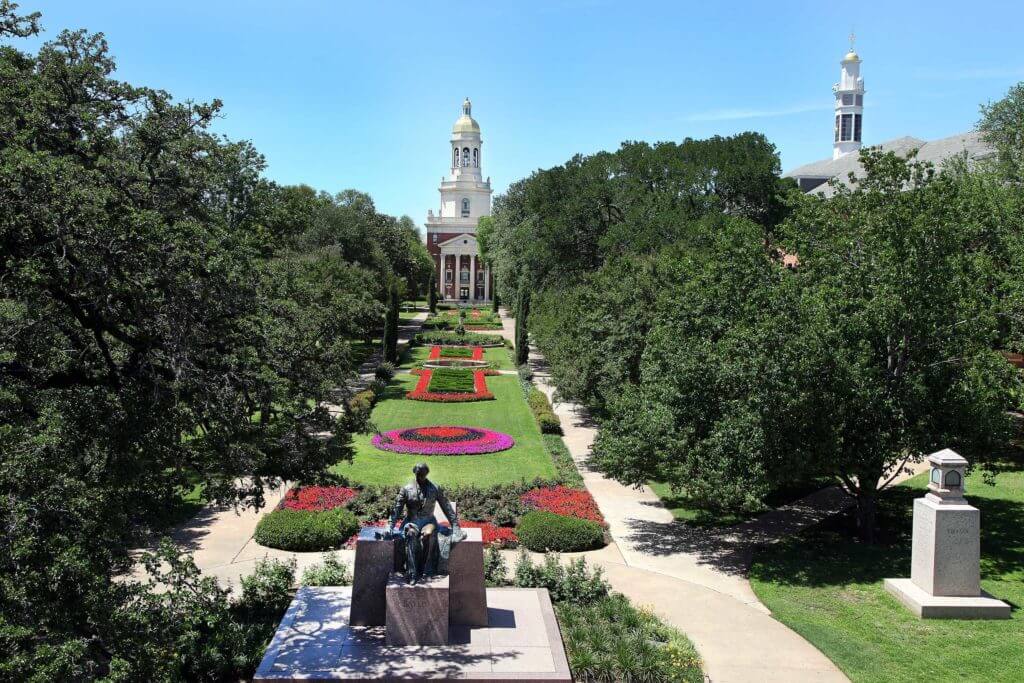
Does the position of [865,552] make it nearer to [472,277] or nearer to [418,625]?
[418,625]

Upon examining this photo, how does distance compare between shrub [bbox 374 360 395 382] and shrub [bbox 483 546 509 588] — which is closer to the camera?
shrub [bbox 483 546 509 588]

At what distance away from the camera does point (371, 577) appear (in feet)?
39.9

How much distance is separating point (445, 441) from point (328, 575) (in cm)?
1382

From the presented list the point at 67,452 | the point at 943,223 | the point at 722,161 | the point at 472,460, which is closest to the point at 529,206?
the point at 722,161

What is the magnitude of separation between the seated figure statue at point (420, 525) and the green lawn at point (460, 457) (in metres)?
3.82

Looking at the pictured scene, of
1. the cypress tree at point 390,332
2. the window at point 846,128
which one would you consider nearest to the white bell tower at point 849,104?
the window at point 846,128

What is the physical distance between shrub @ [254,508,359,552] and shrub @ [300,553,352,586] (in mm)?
1992

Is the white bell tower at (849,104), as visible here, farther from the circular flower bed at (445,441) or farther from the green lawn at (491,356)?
the circular flower bed at (445,441)

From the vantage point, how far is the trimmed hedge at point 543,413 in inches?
1191

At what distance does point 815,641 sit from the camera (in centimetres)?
1272

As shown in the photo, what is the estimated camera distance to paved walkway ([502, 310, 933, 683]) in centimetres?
1205

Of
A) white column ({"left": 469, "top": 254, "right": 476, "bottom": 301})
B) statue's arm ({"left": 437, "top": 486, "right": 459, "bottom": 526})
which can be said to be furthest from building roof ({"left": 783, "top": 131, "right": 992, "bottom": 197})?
white column ({"left": 469, "top": 254, "right": 476, "bottom": 301})

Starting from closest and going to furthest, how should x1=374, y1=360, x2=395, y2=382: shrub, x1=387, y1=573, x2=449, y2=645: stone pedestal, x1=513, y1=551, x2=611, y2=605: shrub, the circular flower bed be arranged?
x1=387, y1=573, x2=449, y2=645: stone pedestal, x1=513, y1=551, x2=611, y2=605: shrub, the circular flower bed, x1=374, y1=360, x2=395, y2=382: shrub

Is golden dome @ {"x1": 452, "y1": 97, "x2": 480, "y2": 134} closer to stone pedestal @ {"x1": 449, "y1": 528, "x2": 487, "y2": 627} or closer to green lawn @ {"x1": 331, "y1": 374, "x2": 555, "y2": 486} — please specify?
green lawn @ {"x1": 331, "y1": 374, "x2": 555, "y2": 486}
